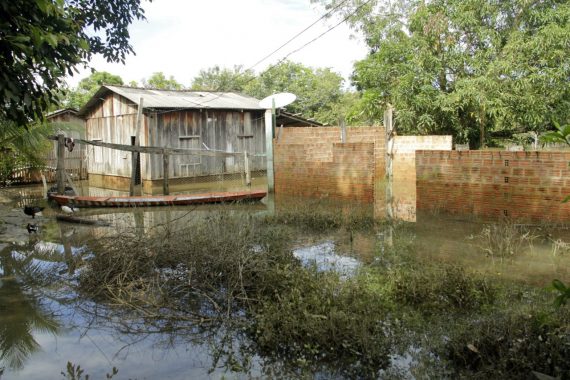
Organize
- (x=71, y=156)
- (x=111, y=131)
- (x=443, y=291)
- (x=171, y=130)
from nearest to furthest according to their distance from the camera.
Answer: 1. (x=443, y=291)
2. (x=171, y=130)
3. (x=111, y=131)
4. (x=71, y=156)

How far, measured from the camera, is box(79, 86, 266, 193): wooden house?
19.1m

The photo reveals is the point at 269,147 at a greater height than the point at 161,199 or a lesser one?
greater

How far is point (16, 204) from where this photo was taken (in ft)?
50.9

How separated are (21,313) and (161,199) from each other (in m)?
7.52

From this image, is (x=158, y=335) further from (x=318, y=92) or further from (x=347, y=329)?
(x=318, y=92)

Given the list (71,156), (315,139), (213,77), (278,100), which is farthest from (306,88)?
(315,139)

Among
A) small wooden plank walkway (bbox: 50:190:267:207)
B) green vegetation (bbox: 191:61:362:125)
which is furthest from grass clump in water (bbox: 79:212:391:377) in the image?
green vegetation (bbox: 191:61:362:125)

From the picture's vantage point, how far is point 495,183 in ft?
33.7

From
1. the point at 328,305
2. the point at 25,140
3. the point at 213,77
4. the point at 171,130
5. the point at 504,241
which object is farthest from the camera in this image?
the point at 213,77

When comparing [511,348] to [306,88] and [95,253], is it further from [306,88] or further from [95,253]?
[306,88]

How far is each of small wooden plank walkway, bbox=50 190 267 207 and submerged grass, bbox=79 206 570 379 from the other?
18.5 feet

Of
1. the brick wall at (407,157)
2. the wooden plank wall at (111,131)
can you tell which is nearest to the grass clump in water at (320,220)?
the brick wall at (407,157)

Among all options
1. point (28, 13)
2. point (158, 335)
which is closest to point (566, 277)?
point (158, 335)

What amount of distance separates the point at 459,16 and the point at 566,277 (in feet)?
39.3
